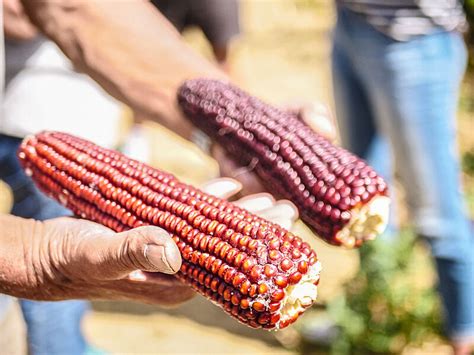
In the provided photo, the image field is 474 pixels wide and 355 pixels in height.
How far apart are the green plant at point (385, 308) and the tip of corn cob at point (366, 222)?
135 cm

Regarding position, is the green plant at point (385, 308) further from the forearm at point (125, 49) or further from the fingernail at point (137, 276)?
the fingernail at point (137, 276)

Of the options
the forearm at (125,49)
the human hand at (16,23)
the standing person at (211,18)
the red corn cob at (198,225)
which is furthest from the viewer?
the standing person at (211,18)

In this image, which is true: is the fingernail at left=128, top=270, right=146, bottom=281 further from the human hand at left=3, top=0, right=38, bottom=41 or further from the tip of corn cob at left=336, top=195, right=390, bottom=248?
the human hand at left=3, top=0, right=38, bottom=41

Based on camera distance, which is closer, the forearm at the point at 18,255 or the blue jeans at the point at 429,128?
the forearm at the point at 18,255

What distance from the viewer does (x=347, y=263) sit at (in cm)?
417

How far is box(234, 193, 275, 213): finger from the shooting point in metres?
1.92

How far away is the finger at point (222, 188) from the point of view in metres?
2.02

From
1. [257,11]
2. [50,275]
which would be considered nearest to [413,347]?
[50,275]

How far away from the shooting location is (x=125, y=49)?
7.71 ft

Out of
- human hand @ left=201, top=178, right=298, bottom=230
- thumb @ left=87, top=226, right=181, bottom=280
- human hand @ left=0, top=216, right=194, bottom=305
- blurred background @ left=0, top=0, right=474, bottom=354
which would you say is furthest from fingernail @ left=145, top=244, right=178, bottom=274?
blurred background @ left=0, top=0, right=474, bottom=354

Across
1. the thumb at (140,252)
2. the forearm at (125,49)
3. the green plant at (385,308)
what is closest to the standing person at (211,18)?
the green plant at (385,308)

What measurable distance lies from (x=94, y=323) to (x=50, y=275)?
208cm

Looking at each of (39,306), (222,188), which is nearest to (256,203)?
(222,188)

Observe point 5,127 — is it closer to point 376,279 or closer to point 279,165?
point 279,165
